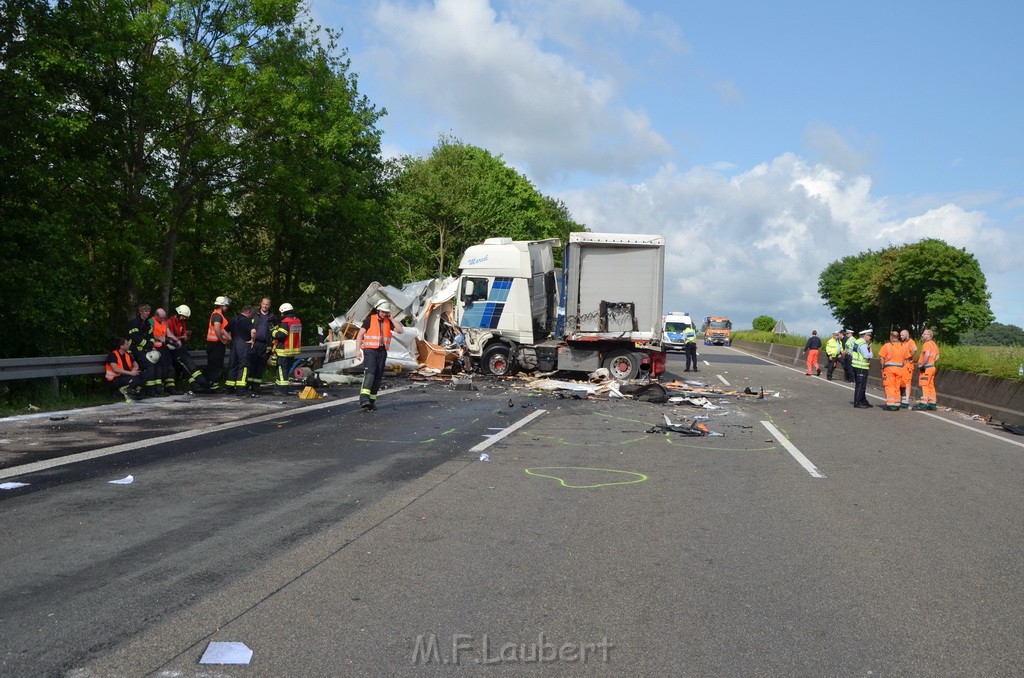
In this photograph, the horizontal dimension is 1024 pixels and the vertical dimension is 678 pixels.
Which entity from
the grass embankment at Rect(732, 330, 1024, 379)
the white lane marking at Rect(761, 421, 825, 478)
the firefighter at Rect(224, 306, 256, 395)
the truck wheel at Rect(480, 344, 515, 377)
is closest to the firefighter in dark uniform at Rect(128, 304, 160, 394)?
the firefighter at Rect(224, 306, 256, 395)

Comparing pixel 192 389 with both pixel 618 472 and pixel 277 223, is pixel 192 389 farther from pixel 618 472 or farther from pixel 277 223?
pixel 277 223

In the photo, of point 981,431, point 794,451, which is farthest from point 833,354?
point 794,451

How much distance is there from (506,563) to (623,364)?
16.7 metres

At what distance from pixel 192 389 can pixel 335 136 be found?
14.3m

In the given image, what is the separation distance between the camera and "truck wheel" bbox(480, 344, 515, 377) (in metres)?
23.1

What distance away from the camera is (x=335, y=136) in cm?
2894

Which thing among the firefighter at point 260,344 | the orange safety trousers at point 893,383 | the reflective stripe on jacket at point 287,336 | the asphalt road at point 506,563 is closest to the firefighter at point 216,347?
the firefighter at point 260,344

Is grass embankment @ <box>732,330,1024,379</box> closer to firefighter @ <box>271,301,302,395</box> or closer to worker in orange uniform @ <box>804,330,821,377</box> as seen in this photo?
worker in orange uniform @ <box>804,330,821,377</box>

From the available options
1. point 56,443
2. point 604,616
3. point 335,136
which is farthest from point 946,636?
point 335,136

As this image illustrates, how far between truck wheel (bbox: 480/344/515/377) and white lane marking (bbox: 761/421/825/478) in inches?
369

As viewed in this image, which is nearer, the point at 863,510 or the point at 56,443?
the point at 863,510

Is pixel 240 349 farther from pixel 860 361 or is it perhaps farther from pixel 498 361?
pixel 860 361

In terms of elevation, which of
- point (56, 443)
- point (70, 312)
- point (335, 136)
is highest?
point (335, 136)

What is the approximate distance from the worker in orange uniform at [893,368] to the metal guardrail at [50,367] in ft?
48.9
